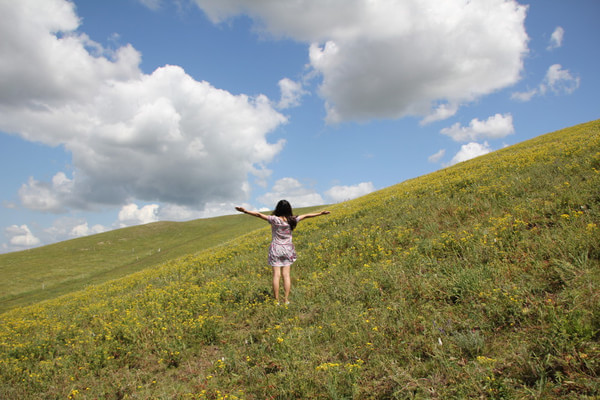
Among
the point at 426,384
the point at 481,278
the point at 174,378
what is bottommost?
the point at 174,378

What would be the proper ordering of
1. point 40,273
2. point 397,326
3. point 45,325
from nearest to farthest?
point 397,326 → point 45,325 → point 40,273

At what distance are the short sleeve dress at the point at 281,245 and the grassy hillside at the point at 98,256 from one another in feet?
133

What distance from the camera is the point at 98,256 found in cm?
6188

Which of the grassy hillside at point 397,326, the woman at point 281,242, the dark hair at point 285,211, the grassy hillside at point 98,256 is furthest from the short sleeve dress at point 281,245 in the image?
the grassy hillside at point 98,256

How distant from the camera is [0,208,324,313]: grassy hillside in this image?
144ft

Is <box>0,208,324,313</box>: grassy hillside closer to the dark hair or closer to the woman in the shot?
the woman

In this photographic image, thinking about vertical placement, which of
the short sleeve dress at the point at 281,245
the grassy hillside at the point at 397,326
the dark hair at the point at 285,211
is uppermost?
the dark hair at the point at 285,211

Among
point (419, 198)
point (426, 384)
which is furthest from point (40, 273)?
point (426, 384)

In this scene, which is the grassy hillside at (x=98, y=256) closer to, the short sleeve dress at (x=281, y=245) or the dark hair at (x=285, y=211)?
the short sleeve dress at (x=281, y=245)

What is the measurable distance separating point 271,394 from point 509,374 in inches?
134

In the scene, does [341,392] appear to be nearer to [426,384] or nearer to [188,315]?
[426,384]

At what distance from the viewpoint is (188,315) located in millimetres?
9203

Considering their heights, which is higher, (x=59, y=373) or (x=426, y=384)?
(x=426, y=384)

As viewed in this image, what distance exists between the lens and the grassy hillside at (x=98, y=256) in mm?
43969
